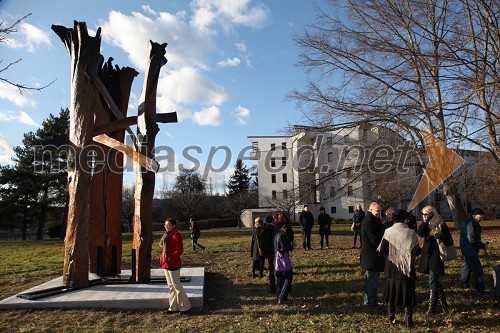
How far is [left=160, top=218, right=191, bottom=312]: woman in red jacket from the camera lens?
22.0 feet

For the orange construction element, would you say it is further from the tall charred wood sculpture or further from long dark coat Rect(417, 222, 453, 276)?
the tall charred wood sculpture

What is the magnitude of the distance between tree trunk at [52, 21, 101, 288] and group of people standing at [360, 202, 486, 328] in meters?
5.37

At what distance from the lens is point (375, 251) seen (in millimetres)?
6613

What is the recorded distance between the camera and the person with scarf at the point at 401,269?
569 centimetres

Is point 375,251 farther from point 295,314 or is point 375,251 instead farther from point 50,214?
point 50,214

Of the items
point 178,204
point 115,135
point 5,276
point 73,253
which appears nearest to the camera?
point 73,253

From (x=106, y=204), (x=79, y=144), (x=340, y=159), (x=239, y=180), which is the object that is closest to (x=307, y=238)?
(x=340, y=159)

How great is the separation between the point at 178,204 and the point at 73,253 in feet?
117

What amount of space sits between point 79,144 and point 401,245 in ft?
21.5

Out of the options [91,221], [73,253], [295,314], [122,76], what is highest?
[122,76]

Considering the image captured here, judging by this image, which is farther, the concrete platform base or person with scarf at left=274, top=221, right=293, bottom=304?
person with scarf at left=274, top=221, right=293, bottom=304

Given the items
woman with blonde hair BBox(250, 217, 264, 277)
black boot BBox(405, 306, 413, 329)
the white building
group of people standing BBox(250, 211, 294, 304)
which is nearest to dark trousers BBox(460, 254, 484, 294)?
black boot BBox(405, 306, 413, 329)

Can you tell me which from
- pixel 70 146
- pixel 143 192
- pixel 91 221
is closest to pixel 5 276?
pixel 91 221

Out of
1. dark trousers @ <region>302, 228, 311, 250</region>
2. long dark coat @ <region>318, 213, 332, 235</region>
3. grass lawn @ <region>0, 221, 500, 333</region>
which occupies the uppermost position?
long dark coat @ <region>318, 213, 332, 235</region>
